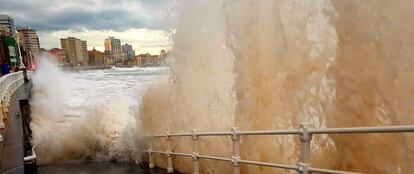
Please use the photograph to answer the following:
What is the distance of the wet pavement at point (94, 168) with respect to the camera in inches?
332

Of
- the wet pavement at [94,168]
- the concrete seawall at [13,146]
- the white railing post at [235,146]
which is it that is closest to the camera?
the white railing post at [235,146]

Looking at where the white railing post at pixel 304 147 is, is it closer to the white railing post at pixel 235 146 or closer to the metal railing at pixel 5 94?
the white railing post at pixel 235 146

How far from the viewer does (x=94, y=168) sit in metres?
8.98

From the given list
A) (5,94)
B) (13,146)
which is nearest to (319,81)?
(13,146)

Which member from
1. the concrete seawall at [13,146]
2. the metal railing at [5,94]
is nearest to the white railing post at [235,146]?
the concrete seawall at [13,146]

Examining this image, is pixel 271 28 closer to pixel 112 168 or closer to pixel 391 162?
pixel 391 162

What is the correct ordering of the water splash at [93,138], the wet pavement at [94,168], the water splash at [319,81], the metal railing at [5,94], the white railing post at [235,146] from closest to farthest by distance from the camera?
the water splash at [319,81], the white railing post at [235,146], the wet pavement at [94,168], the water splash at [93,138], the metal railing at [5,94]

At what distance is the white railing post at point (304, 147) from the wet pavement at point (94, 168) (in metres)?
4.78

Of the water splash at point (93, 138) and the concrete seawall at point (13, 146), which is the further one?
the water splash at point (93, 138)

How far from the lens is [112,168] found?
8.92 metres

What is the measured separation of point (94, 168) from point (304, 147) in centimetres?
654

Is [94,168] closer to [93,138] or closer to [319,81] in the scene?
[93,138]

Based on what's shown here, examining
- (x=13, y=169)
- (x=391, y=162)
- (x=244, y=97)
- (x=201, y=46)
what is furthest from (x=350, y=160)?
(x=13, y=169)

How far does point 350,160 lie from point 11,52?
5936cm
